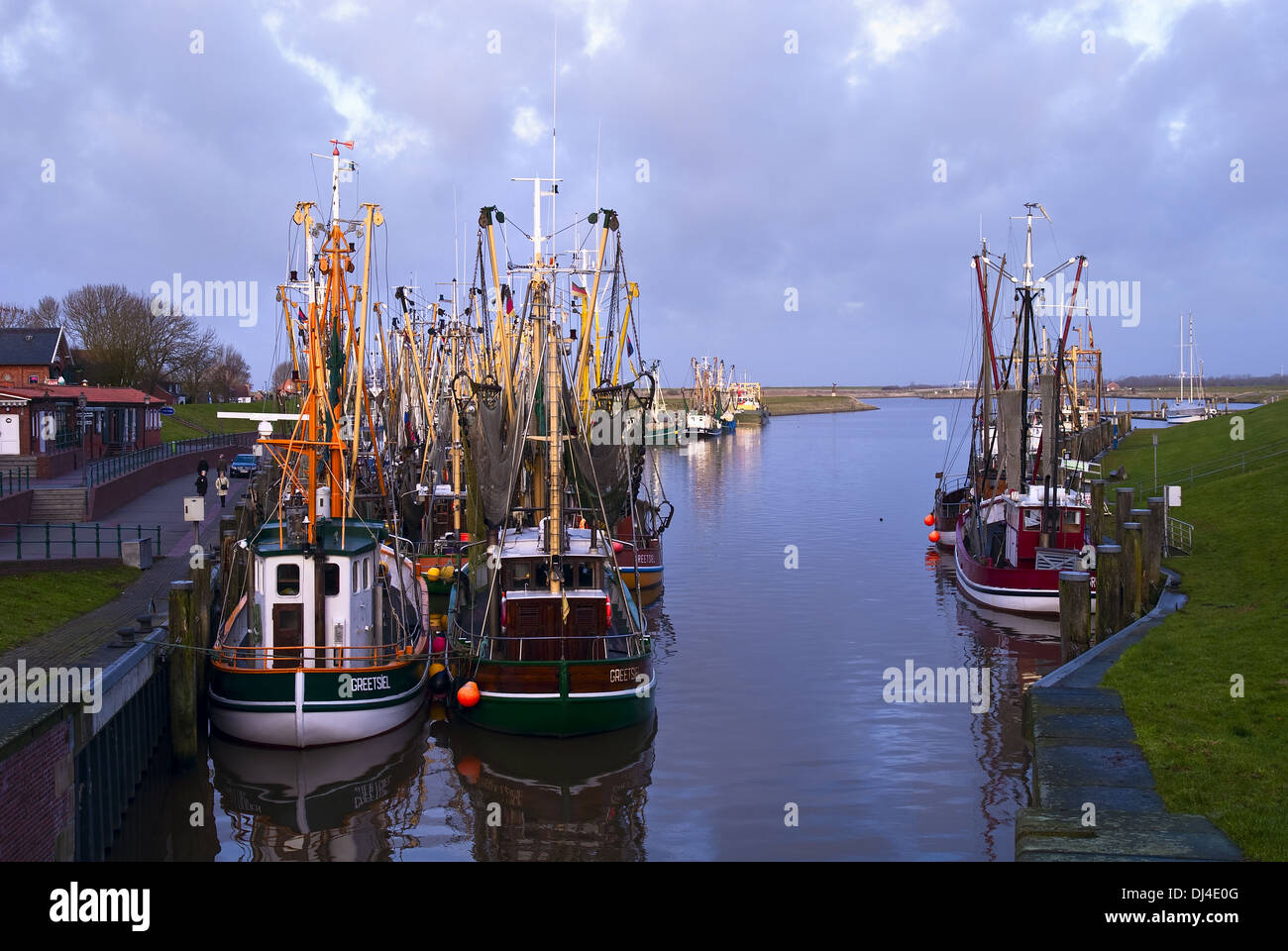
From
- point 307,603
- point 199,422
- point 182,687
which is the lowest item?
point 182,687

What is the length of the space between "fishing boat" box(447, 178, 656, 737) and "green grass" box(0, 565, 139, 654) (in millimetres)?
8688

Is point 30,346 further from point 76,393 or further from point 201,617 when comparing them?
point 201,617

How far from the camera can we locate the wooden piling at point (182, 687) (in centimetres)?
2272

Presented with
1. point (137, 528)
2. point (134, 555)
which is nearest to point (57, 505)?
point (137, 528)

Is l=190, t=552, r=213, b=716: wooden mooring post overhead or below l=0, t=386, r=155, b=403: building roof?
below

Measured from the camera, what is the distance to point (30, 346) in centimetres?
8031

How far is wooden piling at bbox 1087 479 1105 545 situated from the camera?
4159 centimetres

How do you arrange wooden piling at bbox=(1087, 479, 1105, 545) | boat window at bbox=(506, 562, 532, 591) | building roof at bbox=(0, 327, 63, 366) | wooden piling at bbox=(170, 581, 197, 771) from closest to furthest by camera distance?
wooden piling at bbox=(170, 581, 197, 771) < boat window at bbox=(506, 562, 532, 591) < wooden piling at bbox=(1087, 479, 1105, 545) < building roof at bbox=(0, 327, 63, 366)

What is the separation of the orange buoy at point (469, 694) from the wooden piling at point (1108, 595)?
44.5 feet

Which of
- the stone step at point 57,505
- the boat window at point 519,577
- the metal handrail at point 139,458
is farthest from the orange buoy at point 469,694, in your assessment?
the metal handrail at point 139,458

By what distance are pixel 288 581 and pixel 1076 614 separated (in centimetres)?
1639

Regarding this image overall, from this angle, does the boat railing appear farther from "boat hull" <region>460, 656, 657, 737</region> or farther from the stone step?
the stone step

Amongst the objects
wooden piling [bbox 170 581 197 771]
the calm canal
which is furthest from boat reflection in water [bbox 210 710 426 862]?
wooden piling [bbox 170 581 197 771]
